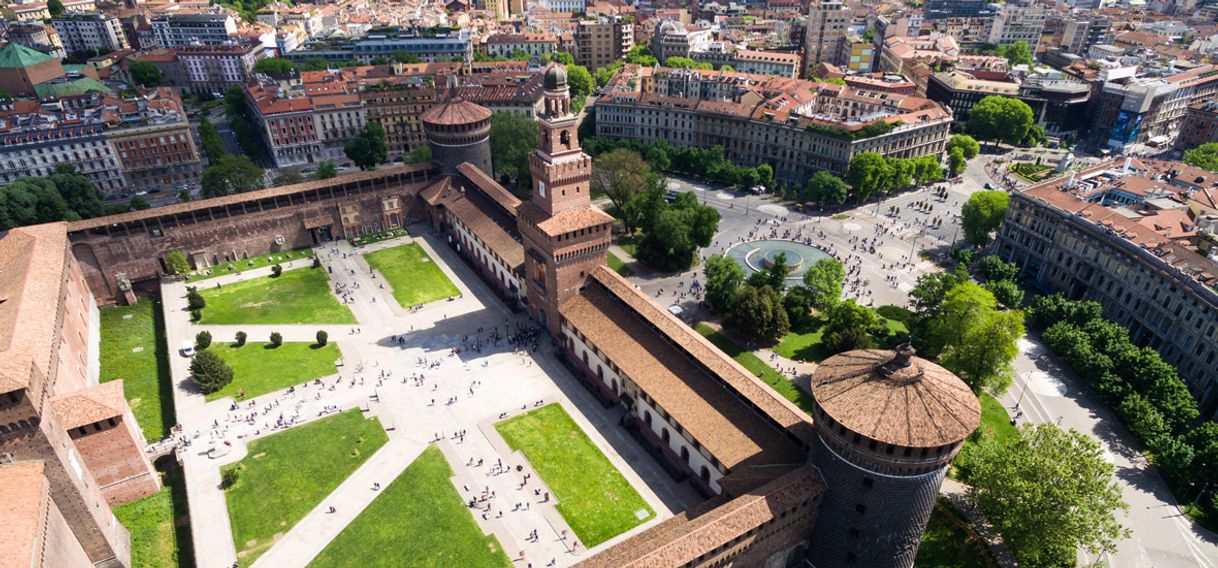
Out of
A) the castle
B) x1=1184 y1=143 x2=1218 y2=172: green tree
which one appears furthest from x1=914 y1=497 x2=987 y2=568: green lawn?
x1=1184 y1=143 x2=1218 y2=172: green tree

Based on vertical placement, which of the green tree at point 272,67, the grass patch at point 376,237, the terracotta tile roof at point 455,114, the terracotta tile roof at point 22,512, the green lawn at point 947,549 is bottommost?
the green lawn at point 947,549

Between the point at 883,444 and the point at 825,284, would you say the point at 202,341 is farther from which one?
the point at 825,284

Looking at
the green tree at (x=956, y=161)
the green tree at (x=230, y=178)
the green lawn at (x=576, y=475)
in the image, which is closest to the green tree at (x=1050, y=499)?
the green lawn at (x=576, y=475)

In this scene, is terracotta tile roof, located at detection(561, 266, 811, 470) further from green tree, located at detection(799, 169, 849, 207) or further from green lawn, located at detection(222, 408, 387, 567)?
green tree, located at detection(799, 169, 849, 207)

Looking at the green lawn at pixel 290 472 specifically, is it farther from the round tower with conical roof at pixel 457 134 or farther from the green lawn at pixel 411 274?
the round tower with conical roof at pixel 457 134

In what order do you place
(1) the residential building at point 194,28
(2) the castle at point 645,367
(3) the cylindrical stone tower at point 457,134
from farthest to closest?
(1) the residential building at point 194,28
(3) the cylindrical stone tower at point 457,134
(2) the castle at point 645,367

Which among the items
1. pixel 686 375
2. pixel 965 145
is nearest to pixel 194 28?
pixel 686 375
